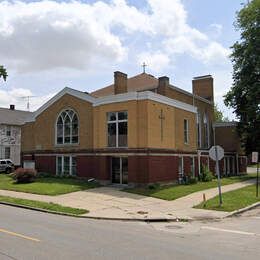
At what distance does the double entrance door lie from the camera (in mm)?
27725

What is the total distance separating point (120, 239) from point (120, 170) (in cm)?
1703

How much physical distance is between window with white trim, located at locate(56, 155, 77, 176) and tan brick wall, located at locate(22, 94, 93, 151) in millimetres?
821

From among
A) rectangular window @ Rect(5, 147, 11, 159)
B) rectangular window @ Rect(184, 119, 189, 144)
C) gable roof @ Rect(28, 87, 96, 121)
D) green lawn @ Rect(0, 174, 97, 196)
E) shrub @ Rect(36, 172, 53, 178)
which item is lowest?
green lawn @ Rect(0, 174, 97, 196)

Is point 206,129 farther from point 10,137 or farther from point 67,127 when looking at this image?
point 10,137

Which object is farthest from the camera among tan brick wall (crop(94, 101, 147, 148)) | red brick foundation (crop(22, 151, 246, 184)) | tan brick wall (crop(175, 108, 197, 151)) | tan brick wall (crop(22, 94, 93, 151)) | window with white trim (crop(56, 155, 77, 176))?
window with white trim (crop(56, 155, 77, 176))

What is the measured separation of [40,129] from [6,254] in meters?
26.8

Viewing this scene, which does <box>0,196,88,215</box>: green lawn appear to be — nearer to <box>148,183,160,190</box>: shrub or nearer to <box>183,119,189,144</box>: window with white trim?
<box>148,183,160,190</box>: shrub

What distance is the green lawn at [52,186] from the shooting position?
953 inches

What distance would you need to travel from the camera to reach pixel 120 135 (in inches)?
1104

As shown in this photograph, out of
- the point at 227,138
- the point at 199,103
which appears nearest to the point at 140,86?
the point at 199,103

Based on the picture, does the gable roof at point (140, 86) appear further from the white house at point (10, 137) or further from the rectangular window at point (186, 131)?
the white house at point (10, 137)

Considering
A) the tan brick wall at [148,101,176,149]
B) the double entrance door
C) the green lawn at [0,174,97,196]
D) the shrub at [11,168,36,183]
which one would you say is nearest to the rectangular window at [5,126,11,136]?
the green lawn at [0,174,97,196]

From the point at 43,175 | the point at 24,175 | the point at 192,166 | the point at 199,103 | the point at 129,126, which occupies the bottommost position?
the point at 43,175

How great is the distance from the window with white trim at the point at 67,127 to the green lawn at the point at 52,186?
3.56m
